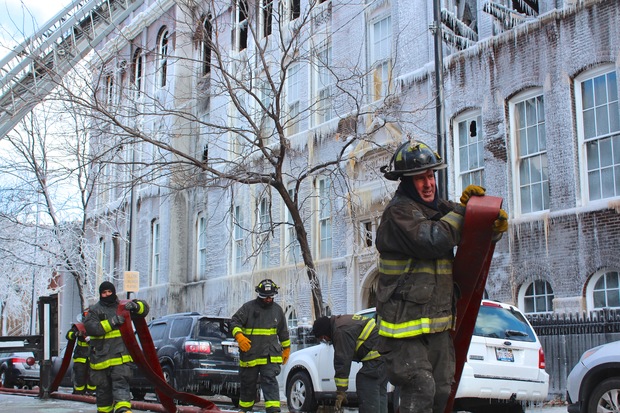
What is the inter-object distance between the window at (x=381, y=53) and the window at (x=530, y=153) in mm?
4387

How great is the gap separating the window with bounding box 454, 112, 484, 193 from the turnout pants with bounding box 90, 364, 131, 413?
10.2 meters

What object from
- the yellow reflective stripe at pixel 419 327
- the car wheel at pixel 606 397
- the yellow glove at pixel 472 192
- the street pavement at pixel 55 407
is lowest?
the street pavement at pixel 55 407

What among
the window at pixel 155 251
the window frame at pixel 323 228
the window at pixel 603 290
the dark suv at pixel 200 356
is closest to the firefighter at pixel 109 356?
the dark suv at pixel 200 356

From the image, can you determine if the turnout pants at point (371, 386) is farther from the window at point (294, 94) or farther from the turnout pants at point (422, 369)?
the window at point (294, 94)

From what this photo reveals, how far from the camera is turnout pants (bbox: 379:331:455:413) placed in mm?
4732

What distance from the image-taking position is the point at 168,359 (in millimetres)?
14375

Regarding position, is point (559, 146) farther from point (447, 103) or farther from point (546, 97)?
point (447, 103)

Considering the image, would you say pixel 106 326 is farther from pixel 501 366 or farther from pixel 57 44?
pixel 57 44

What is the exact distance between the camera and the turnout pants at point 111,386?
30.9ft

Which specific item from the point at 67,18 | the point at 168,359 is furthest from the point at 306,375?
the point at 67,18

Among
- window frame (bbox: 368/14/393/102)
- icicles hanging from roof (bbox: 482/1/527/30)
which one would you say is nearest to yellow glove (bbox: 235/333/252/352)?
icicles hanging from roof (bbox: 482/1/527/30)

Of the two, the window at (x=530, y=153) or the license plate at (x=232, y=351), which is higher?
the window at (x=530, y=153)

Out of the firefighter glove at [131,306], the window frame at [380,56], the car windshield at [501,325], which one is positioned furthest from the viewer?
the window frame at [380,56]

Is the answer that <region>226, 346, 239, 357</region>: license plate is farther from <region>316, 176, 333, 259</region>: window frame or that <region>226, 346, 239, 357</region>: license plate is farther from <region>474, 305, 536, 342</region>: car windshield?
<region>316, 176, 333, 259</region>: window frame
